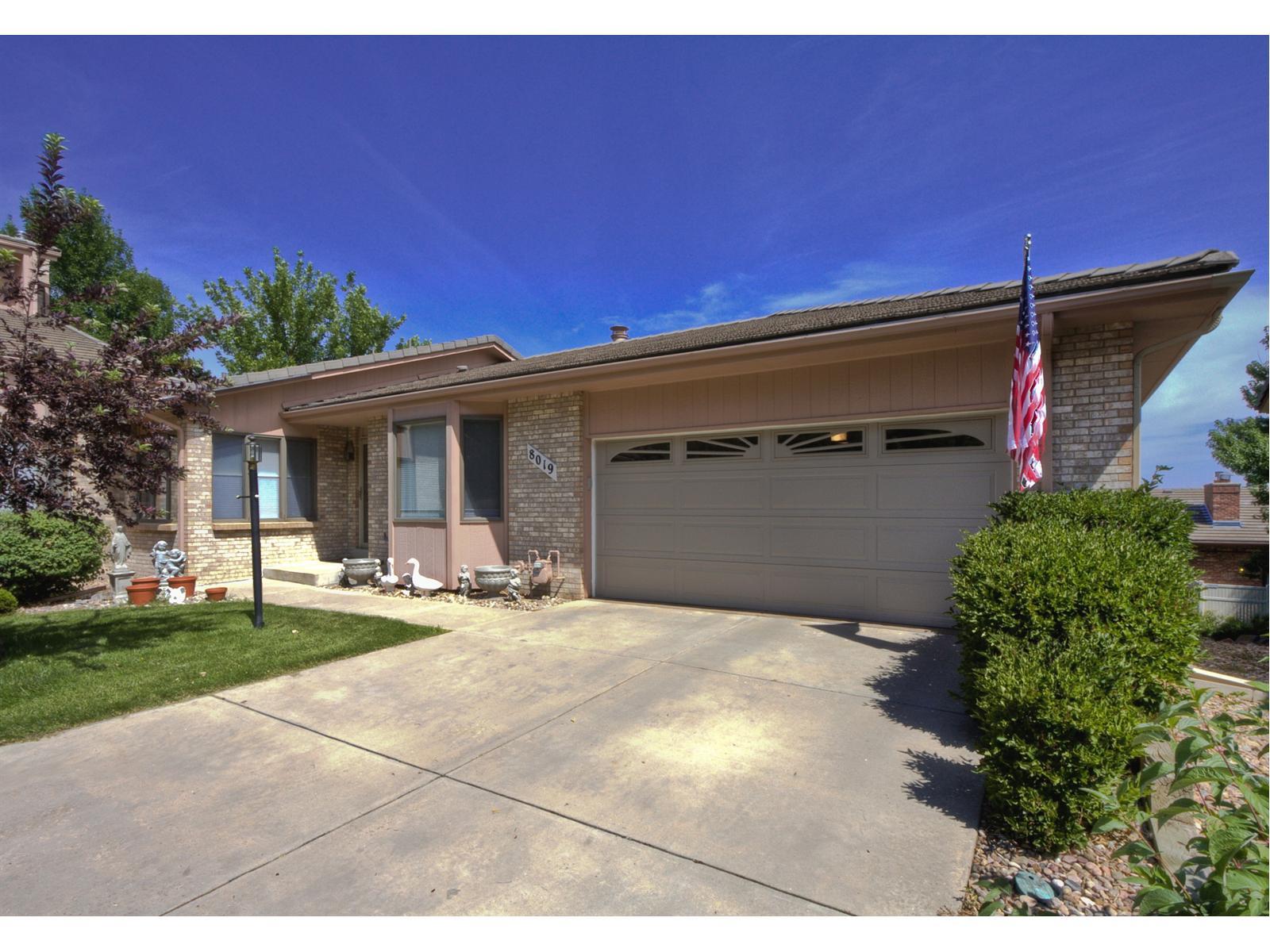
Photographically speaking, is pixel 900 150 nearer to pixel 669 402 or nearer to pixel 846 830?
pixel 669 402

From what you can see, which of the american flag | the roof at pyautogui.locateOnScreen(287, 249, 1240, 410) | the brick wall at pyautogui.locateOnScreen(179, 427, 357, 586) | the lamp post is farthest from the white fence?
the brick wall at pyautogui.locateOnScreen(179, 427, 357, 586)

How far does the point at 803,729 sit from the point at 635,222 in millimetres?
11431

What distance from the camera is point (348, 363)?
12617 mm

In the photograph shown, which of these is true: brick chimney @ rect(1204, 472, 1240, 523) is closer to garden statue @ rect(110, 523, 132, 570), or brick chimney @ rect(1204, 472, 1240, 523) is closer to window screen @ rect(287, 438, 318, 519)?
window screen @ rect(287, 438, 318, 519)

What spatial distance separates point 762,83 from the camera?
17.1ft

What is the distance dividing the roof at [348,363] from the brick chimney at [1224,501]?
1203 inches

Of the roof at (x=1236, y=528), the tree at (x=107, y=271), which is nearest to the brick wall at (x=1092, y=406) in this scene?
the roof at (x=1236, y=528)

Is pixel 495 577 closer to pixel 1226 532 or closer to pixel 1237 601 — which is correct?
pixel 1237 601

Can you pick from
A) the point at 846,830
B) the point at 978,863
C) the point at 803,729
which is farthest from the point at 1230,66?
the point at 803,729

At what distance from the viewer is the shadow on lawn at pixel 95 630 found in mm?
6055

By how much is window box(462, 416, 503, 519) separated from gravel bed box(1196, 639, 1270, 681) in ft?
28.4

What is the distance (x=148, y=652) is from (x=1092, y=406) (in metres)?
9.62

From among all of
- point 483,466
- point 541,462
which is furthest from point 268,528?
point 541,462

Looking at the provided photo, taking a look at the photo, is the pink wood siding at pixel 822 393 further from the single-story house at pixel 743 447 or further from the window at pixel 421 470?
the window at pixel 421 470
